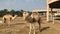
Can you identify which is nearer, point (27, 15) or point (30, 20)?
point (27, 15)

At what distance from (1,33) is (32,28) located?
2767 millimetres

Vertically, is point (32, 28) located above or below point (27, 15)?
below

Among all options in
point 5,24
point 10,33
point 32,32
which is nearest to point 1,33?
point 10,33

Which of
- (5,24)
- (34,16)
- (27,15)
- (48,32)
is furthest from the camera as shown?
Answer: (5,24)

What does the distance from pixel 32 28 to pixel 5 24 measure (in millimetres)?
9215

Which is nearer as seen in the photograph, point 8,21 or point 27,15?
point 27,15

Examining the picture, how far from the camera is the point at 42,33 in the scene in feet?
51.9

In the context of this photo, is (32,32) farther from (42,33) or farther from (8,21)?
(8,21)

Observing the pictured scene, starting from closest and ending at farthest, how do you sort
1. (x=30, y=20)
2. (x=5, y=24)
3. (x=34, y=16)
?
(x=30, y=20), (x=34, y=16), (x=5, y=24)

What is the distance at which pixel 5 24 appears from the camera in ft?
80.8

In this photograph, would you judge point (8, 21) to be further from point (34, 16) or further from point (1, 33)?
point (34, 16)

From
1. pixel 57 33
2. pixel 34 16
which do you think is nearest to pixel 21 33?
pixel 34 16

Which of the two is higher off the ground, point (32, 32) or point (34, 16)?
point (34, 16)

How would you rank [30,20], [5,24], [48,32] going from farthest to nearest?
[5,24]
[48,32]
[30,20]
